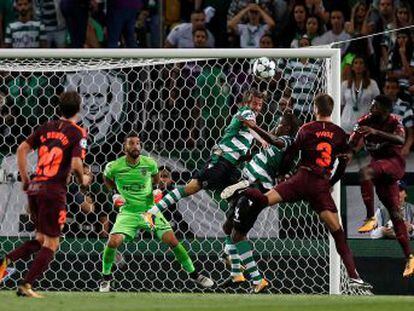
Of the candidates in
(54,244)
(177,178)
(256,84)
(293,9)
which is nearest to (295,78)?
(256,84)

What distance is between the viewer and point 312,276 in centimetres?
1384

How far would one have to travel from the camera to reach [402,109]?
15102 millimetres

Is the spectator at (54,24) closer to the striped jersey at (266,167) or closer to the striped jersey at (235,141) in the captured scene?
the striped jersey at (235,141)

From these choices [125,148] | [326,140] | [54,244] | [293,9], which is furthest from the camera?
[293,9]

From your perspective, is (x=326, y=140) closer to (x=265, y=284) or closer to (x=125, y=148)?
(x=265, y=284)

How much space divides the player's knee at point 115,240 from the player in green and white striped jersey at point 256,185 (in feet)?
3.29

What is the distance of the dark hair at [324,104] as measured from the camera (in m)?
11.7

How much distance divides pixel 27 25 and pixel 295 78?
14.4 ft

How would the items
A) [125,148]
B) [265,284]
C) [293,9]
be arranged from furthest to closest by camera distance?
[293,9] → [125,148] → [265,284]

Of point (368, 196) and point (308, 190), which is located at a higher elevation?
point (308, 190)

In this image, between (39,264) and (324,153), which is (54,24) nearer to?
(324,153)

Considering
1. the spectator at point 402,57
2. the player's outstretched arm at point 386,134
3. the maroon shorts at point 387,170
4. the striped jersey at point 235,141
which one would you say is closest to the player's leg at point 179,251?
the striped jersey at point 235,141

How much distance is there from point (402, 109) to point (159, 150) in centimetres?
284

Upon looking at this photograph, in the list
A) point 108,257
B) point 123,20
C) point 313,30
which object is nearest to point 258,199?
point 108,257
